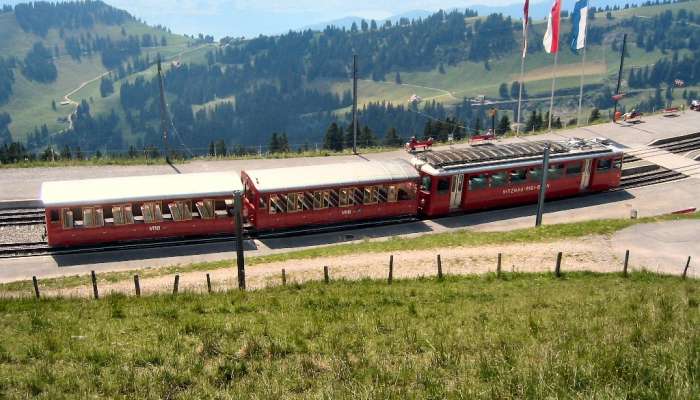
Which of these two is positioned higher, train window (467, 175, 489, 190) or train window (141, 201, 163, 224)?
train window (467, 175, 489, 190)

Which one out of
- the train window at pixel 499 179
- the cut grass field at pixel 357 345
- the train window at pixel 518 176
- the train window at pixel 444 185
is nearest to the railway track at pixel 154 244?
the train window at pixel 444 185

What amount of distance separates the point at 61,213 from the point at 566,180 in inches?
1201

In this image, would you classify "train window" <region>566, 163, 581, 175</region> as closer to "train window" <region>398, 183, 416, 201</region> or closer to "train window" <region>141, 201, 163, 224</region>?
"train window" <region>398, 183, 416, 201</region>

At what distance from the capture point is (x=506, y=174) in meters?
36.8

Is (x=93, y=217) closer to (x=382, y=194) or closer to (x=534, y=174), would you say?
(x=382, y=194)

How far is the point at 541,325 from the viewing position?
14.0 meters

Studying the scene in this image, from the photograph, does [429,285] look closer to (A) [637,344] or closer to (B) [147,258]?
(A) [637,344]

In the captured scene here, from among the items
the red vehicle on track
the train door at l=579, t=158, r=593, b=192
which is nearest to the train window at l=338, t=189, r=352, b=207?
the train door at l=579, t=158, r=593, b=192

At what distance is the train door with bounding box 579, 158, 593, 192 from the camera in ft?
128

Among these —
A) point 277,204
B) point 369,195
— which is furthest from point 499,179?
point 277,204

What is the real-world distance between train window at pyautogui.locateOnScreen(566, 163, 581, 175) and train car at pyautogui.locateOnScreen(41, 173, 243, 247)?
21593 mm

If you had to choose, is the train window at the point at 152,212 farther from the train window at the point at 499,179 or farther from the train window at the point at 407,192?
the train window at the point at 499,179

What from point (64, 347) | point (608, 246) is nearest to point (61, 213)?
point (64, 347)

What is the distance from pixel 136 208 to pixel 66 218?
3.47 meters
